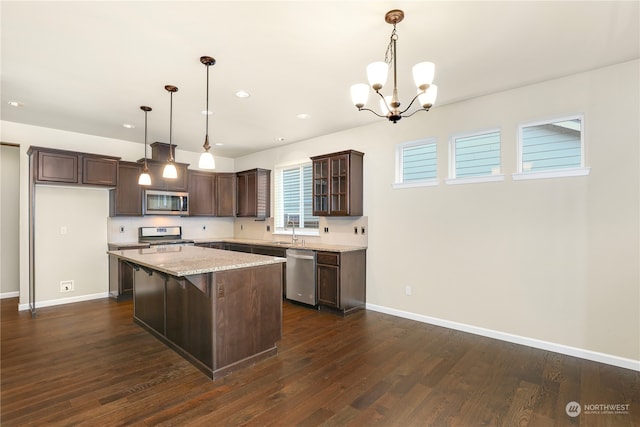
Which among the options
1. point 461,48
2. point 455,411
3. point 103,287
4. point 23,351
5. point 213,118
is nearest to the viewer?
point 455,411

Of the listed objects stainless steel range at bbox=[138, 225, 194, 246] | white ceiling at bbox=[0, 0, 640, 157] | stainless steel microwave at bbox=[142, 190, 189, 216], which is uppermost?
white ceiling at bbox=[0, 0, 640, 157]

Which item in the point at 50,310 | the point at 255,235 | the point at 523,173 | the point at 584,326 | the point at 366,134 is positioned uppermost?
the point at 366,134

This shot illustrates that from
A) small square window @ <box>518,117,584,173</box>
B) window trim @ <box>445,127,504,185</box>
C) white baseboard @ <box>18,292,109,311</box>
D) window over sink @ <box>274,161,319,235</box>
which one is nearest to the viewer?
small square window @ <box>518,117,584,173</box>

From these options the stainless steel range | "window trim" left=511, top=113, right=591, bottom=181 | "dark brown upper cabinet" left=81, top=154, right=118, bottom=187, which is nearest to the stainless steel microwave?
the stainless steel range

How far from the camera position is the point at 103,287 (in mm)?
5305

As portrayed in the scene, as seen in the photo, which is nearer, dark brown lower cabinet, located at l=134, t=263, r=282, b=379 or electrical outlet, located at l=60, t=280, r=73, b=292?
dark brown lower cabinet, located at l=134, t=263, r=282, b=379

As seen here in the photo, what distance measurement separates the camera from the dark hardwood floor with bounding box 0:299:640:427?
2.14m

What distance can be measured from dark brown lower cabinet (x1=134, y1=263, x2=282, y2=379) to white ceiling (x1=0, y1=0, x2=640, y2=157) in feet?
6.31

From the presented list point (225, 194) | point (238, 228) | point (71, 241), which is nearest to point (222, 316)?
point (71, 241)

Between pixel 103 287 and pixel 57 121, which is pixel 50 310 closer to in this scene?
pixel 103 287

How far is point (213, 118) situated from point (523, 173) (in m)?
3.95

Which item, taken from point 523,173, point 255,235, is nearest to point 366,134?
point 523,173

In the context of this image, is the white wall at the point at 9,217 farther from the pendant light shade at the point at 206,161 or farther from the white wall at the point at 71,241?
the pendant light shade at the point at 206,161

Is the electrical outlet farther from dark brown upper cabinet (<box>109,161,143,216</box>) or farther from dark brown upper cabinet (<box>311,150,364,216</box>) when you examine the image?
dark brown upper cabinet (<box>311,150,364,216</box>)
